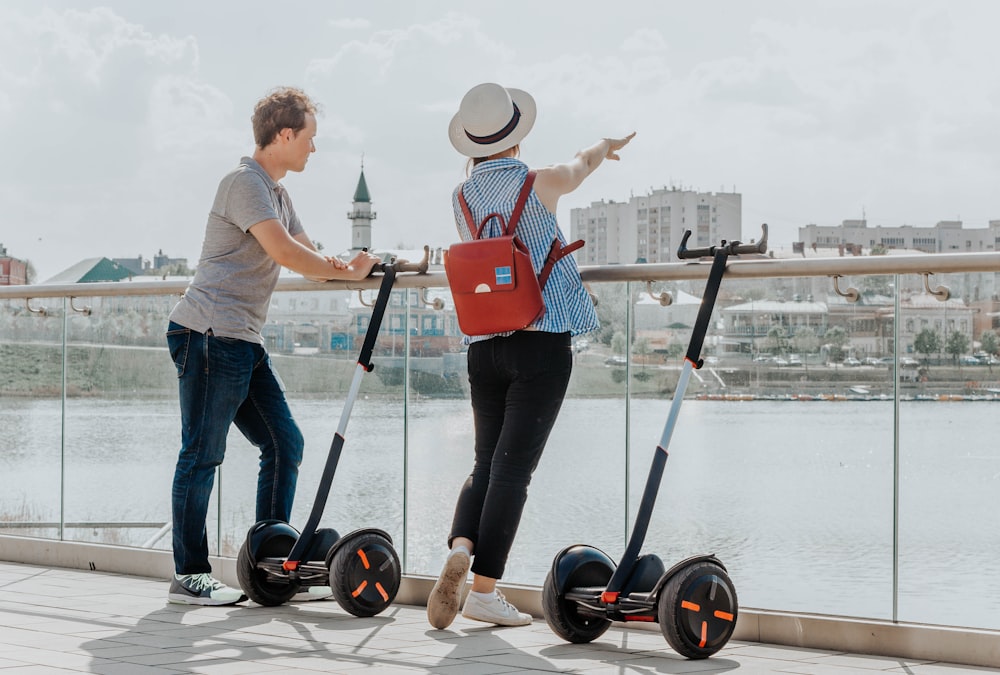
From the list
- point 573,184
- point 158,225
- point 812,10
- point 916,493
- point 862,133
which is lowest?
point 916,493

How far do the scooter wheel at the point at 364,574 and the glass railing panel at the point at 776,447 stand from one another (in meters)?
0.70

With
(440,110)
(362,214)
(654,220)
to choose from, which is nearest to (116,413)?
(362,214)

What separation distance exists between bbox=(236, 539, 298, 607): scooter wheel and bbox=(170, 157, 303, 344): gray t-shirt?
1.90ft

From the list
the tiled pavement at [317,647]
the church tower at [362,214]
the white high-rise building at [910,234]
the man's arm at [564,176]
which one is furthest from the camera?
the church tower at [362,214]

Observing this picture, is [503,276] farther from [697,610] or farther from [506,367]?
[697,610]

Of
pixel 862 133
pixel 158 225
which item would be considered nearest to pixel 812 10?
pixel 862 133

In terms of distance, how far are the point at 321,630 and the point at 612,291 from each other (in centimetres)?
119

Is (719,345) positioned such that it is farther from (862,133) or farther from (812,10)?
(812,10)

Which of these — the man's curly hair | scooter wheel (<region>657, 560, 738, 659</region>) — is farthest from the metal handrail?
scooter wheel (<region>657, 560, 738, 659</region>)

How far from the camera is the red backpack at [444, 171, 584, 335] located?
314 cm

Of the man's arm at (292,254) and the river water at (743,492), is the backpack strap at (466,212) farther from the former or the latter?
the river water at (743,492)

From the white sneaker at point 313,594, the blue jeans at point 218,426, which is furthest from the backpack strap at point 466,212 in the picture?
the white sneaker at point 313,594

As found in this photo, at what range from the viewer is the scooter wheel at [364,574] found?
3.35 m

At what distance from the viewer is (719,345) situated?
3.59 metres
